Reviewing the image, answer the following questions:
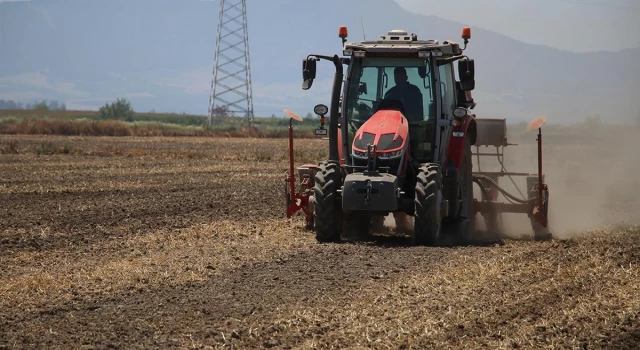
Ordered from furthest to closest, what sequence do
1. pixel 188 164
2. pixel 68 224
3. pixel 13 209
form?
pixel 188 164 → pixel 13 209 → pixel 68 224

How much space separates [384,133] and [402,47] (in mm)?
1368

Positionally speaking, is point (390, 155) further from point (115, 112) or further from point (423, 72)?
point (115, 112)

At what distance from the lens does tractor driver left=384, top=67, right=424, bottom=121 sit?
540 inches

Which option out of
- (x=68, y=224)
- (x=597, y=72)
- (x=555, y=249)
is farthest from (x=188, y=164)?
(x=597, y=72)

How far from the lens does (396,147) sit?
42.7ft

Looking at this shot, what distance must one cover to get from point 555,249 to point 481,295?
10.7 feet

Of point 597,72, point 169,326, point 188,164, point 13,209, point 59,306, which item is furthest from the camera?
point 597,72

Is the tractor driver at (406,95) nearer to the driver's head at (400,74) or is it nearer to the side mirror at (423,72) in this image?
the driver's head at (400,74)

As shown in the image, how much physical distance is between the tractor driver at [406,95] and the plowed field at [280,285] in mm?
1788

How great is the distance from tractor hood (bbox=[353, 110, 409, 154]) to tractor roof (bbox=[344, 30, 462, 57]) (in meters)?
0.90

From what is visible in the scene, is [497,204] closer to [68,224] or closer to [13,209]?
[68,224]

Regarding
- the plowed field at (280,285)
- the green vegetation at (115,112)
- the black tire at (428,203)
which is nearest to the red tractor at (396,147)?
the black tire at (428,203)

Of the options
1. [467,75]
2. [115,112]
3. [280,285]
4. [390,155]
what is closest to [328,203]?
[390,155]

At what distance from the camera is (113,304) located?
30.6 ft
